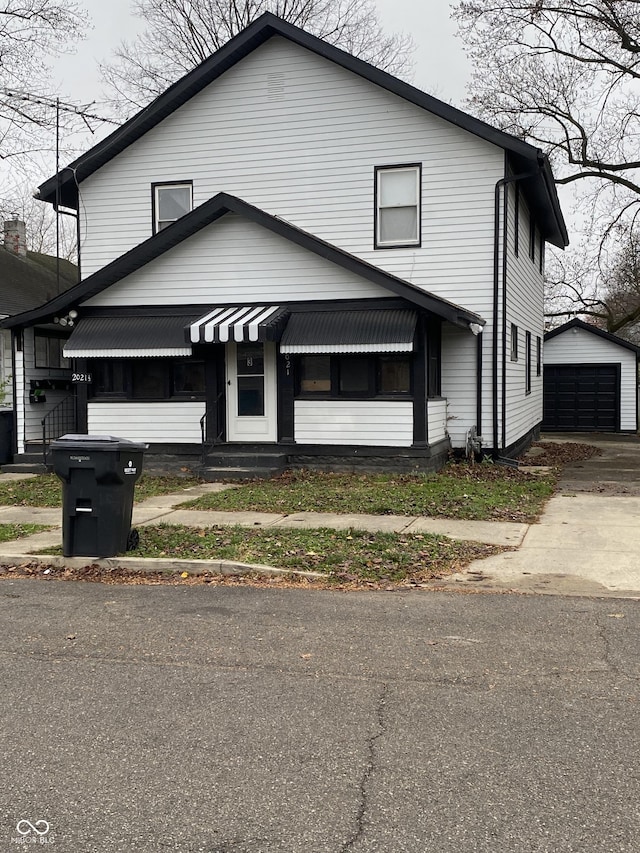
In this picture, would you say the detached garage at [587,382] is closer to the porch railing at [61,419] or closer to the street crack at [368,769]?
the porch railing at [61,419]

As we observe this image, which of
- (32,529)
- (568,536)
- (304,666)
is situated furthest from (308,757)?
(32,529)

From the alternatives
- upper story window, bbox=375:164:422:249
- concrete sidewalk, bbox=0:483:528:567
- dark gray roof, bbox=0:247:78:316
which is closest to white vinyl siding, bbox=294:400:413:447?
upper story window, bbox=375:164:422:249

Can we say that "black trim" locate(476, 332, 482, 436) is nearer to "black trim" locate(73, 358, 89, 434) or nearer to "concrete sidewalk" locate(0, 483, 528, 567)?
"concrete sidewalk" locate(0, 483, 528, 567)

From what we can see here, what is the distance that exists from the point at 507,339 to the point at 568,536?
26.2 feet

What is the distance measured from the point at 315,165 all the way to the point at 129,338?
17.1 feet

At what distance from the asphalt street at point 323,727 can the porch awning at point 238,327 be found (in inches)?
307

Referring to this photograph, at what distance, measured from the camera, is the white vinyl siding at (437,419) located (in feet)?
47.4

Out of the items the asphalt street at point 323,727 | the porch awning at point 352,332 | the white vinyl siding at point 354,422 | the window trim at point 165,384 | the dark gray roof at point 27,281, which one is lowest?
the asphalt street at point 323,727

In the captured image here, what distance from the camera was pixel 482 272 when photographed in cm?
1543

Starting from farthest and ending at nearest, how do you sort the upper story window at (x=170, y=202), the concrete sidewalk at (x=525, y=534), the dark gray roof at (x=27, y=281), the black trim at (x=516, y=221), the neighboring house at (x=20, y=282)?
the dark gray roof at (x=27, y=281) → the neighboring house at (x=20, y=282) → the upper story window at (x=170, y=202) → the black trim at (x=516, y=221) → the concrete sidewalk at (x=525, y=534)

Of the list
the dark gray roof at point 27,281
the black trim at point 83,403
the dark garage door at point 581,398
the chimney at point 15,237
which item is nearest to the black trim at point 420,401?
the black trim at point 83,403

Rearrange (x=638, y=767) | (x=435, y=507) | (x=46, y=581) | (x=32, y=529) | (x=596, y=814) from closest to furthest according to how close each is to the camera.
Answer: (x=596, y=814), (x=638, y=767), (x=46, y=581), (x=32, y=529), (x=435, y=507)

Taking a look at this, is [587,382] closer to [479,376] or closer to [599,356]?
A: [599,356]

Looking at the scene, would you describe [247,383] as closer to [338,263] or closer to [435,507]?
[338,263]
